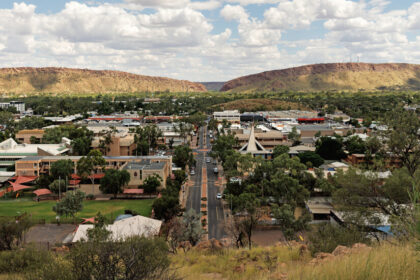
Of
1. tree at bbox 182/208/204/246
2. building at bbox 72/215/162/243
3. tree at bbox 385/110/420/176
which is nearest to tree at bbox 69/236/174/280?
tree at bbox 182/208/204/246

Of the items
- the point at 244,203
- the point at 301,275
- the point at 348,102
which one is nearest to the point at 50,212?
the point at 244,203

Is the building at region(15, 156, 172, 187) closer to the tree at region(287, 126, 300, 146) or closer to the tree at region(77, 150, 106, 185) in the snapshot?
the tree at region(77, 150, 106, 185)

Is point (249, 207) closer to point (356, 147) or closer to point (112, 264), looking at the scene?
point (112, 264)

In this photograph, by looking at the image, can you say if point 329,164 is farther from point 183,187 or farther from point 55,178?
point 55,178

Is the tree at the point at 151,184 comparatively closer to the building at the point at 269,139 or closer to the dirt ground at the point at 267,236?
the dirt ground at the point at 267,236

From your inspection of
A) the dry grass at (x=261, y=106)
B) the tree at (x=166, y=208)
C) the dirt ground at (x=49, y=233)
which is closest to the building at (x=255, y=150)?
the tree at (x=166, y=208)

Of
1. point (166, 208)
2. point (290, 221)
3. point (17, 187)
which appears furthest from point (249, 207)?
point (17, 187)
